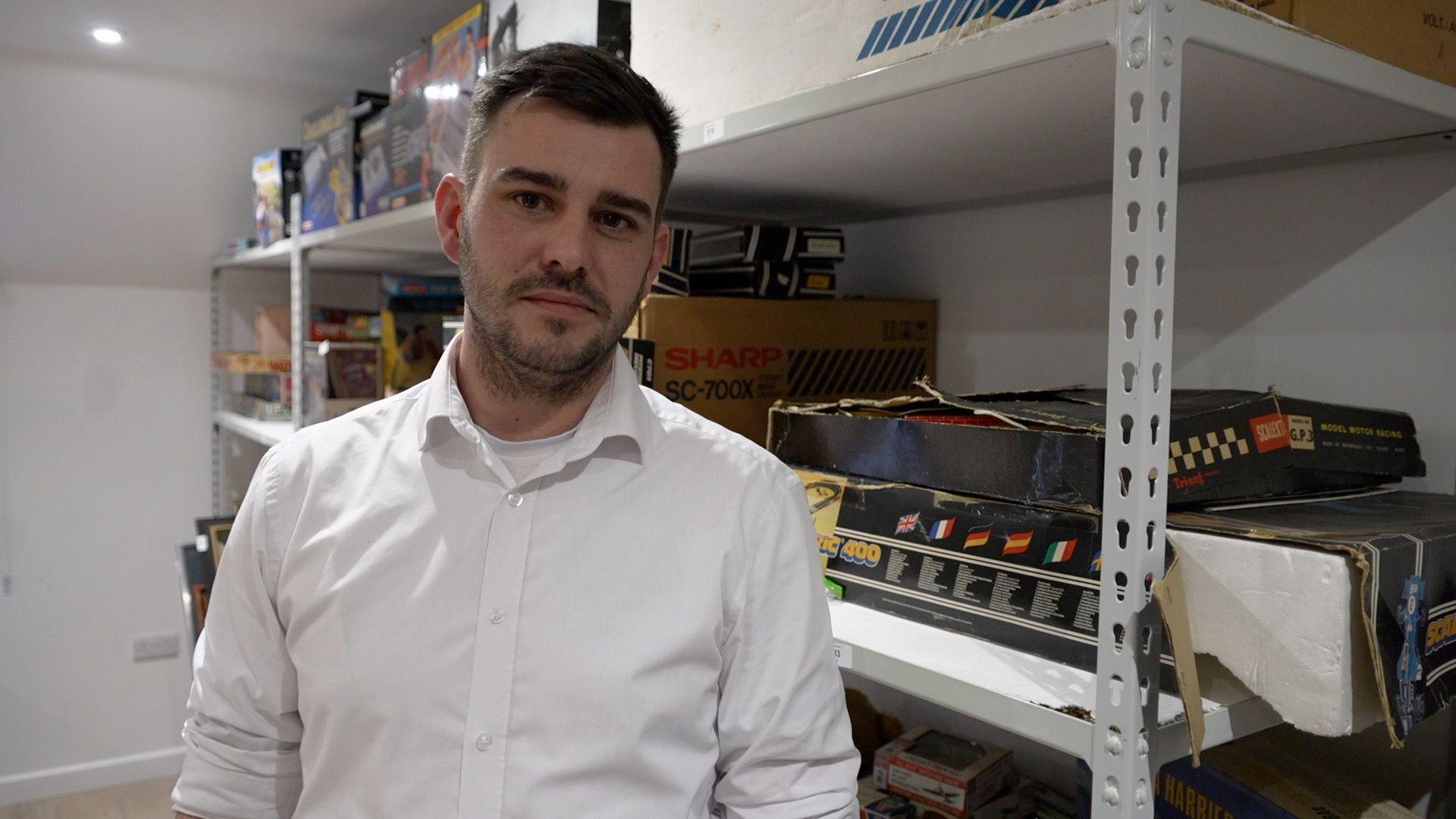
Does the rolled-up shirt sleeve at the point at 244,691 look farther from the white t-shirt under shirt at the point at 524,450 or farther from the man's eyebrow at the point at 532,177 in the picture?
the man's eyebrow at the point at 532,177

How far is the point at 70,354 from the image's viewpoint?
3.14 meters

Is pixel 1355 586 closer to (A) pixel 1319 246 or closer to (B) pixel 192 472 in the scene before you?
(A) pixel 1319 246

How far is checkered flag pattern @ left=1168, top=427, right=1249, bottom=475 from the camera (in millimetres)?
855

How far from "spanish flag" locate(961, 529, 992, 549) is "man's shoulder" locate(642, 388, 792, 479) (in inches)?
7.7

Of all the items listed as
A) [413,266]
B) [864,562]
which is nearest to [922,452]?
[864,562]

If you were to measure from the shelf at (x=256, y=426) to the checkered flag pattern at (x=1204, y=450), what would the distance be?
214 cm

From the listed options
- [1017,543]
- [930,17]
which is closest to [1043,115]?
[930,17]

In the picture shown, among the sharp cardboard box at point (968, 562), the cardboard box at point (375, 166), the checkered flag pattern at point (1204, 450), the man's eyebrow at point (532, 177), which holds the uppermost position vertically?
the cardboard box at point (375, 166)

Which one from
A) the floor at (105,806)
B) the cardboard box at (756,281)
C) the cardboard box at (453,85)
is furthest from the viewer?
the floor at (105,806)

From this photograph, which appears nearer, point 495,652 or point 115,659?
point 495,652

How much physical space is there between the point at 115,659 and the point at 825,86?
10.8 ft

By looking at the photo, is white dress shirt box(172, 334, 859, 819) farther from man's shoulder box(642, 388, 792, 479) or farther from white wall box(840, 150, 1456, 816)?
white wall box(840, 150, 1456, 816)

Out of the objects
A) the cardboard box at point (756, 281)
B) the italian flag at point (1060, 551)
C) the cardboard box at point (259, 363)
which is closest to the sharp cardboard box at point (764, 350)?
the cardboard box at point (756, 281)

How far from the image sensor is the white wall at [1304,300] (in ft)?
3.64
